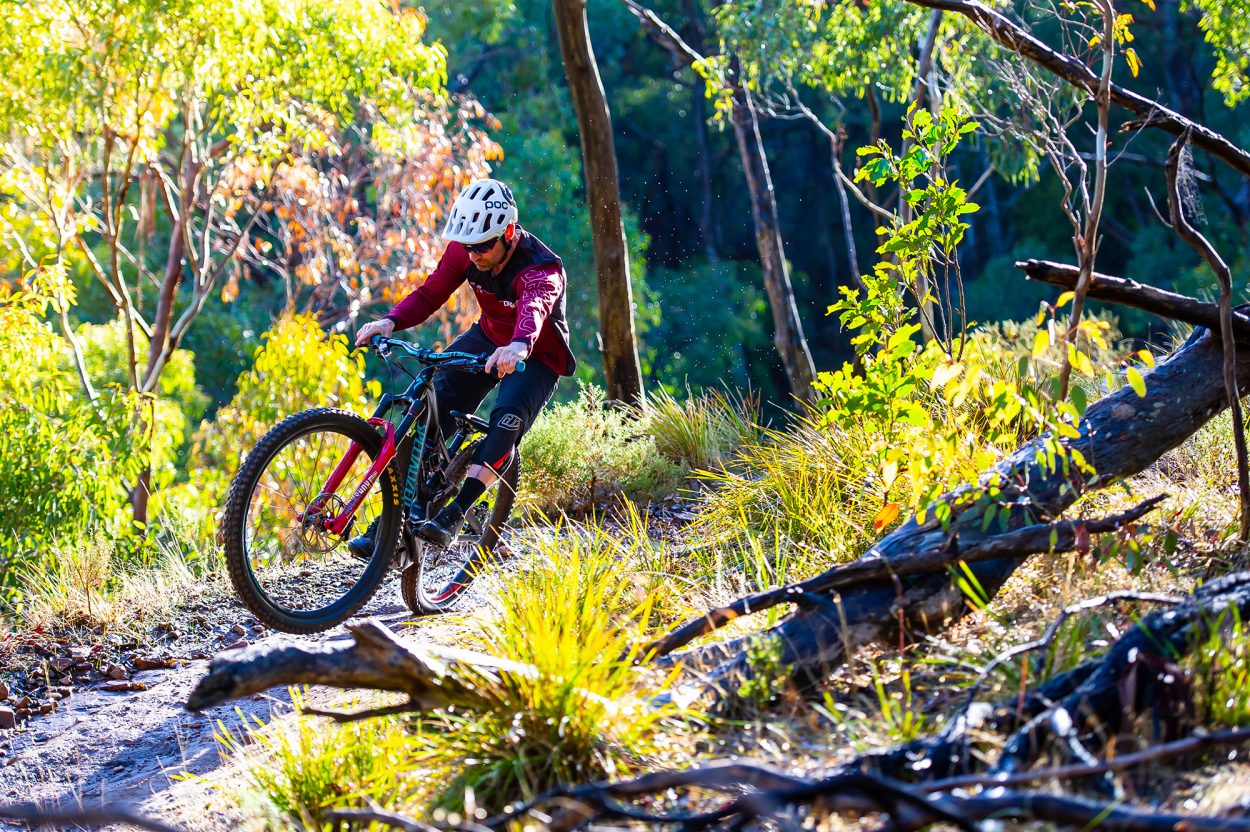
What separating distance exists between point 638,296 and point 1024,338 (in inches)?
518

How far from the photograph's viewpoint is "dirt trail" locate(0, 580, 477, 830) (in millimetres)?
4285

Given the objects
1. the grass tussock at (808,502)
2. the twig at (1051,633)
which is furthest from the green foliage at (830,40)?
the twig at (1051,633)

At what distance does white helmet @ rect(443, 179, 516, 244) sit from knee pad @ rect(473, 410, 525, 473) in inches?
31.9

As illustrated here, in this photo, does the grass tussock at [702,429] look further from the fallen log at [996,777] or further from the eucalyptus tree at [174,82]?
the fallen log at [996,777]

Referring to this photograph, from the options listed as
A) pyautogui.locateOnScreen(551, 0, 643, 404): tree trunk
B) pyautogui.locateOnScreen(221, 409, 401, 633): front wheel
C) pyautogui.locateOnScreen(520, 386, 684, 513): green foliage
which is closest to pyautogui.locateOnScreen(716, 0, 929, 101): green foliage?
pyautogui.locateOnScreen(551, 0, 643, 404): tree trunk

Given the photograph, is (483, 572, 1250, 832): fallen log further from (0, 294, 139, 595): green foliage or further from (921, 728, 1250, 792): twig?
(0, 294, 139, 595): green foliage

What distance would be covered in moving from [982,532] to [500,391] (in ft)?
8.15

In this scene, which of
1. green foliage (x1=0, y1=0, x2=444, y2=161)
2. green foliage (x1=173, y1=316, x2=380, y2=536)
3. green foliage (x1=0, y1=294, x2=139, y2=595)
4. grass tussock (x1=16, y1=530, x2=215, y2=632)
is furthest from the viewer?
green foliage (x1=0, y1=0, x2=444, y2=161)

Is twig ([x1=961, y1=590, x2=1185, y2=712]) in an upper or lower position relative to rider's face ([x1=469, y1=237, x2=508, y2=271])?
lower

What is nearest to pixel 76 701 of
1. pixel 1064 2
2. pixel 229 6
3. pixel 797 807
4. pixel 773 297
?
pixel 797 807

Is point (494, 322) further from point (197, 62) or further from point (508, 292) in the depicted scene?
point (197, 62)

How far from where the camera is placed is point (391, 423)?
5.25 meters

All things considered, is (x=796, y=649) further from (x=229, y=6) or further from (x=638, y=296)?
(x=638, y=296)

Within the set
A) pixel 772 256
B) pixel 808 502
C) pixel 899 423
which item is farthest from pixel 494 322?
pixel 772 256
